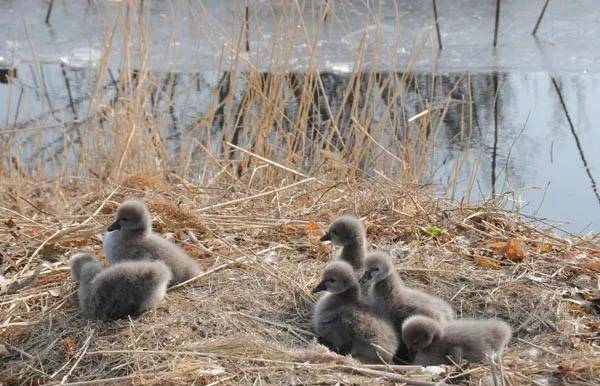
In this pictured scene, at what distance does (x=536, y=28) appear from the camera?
9945 mm

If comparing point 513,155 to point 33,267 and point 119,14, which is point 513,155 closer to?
point 119,14

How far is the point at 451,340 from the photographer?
391 centimetres

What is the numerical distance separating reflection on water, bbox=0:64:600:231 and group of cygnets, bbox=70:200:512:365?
7.36ft

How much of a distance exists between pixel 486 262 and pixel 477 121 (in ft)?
12.9

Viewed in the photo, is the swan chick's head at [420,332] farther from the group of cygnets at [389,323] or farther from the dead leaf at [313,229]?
the dead leaf at [313,229]

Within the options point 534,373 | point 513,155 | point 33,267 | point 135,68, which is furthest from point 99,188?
point 135,68

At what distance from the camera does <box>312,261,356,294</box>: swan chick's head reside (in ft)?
13.3

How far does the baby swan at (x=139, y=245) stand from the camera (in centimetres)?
433

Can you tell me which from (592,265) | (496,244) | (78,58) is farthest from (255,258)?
(78,58)

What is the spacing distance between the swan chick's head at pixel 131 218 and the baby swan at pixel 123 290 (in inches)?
12.6

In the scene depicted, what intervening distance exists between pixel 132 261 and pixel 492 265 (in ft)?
6.03

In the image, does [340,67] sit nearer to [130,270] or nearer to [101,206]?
[101,206]

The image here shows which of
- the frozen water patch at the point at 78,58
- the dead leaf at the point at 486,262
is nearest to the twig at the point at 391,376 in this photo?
the dead leaf at the point at 486,262

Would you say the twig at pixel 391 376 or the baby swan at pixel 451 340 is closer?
the twig at pixel 391 376
